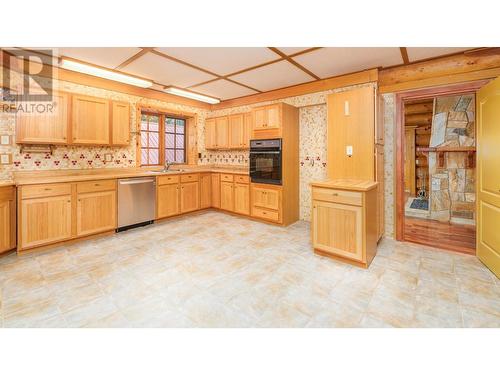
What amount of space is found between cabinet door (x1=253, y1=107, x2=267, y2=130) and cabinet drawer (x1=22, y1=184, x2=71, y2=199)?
3093 millimetres

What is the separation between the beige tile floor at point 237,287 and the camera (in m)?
1.80

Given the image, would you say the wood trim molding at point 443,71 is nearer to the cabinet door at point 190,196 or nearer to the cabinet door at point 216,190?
the cabinet door at point 216,190

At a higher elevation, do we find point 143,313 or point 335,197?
point 335,197

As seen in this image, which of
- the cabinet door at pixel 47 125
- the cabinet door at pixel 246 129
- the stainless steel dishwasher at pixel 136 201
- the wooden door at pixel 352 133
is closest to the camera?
the cabinet door at pixel 47 125

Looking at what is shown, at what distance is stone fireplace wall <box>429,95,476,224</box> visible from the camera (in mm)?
4754

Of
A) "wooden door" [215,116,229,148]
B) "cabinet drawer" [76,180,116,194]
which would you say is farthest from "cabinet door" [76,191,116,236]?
"wooden door" [215,116,229,148]

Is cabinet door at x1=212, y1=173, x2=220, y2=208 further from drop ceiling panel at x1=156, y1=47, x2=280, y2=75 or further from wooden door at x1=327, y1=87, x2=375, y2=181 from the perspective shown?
wooden door at x1=327, y1=87, x2=375, y2=181

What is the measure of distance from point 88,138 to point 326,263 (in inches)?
152

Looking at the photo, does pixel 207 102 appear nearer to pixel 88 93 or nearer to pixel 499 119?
pixel 88 93

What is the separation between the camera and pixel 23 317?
1.79 m

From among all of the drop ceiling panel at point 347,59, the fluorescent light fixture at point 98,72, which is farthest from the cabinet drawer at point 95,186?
the drop ceiling panel at point 347,59

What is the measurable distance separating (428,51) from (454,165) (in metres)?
3.20

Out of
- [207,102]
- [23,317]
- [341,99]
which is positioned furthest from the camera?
[207,102]

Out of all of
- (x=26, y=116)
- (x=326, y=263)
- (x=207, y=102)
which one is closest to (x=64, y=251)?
(x=26, y=116)
